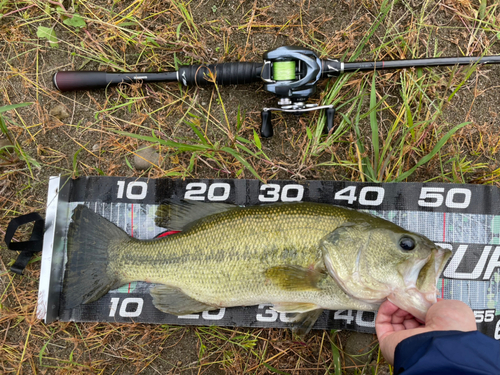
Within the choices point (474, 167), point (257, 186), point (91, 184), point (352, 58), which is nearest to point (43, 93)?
point (91, 184)

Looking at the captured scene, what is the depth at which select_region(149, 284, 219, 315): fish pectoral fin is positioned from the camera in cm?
287

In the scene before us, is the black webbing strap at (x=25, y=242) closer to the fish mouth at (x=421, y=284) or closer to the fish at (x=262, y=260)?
the fish at (x=262, y=260)

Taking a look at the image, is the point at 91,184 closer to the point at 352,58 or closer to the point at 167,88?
the point at 167,88

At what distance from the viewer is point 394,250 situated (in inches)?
93.9

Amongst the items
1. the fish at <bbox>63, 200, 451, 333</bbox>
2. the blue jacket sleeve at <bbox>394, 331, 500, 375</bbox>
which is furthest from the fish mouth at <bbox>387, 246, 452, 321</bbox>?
the blue jacket sleeve at <bbox>394, 331, 500, 375</bbox>

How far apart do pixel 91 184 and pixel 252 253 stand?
5.62 ft

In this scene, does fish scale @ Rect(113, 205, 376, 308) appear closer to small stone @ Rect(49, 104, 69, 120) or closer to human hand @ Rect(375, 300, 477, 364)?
human hand @ Rect(375, 300, 477, 364)

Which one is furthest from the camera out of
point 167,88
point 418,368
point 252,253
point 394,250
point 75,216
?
point 167,88

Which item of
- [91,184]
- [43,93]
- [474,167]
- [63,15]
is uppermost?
[63,15]

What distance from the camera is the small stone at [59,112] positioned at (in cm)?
330

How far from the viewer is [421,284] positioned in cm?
230

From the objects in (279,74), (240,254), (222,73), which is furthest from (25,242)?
(279,74)

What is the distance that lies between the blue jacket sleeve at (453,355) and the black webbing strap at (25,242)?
310cm

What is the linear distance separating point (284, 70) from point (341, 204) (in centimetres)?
127
